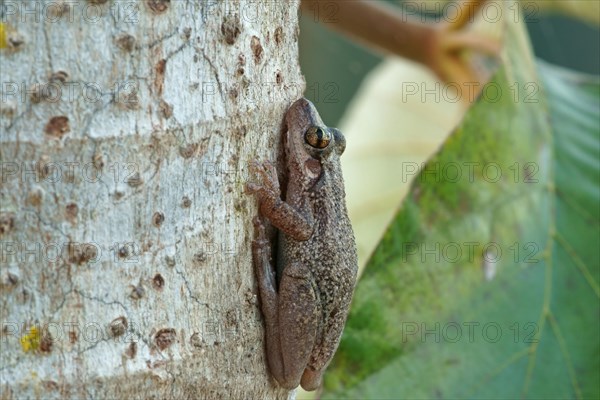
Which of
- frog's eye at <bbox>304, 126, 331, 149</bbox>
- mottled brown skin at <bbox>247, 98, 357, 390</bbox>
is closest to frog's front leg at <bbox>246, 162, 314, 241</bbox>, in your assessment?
mottled brown skin at <bbox>247, 98, 357, 390</bbox>

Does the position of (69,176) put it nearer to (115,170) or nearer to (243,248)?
(115,170)

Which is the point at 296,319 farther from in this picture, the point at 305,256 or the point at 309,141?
the point at 309,141

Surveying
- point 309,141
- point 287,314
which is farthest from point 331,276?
point 309,141

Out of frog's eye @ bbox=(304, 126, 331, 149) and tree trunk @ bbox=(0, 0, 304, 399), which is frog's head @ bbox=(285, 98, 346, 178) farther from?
tree trunk @ bbox=(0, 0, 304, 399)

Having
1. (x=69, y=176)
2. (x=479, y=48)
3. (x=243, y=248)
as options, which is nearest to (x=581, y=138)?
(x=479, y=48)

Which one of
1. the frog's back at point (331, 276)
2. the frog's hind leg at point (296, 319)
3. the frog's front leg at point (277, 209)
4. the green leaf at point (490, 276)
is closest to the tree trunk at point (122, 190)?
the frog's front leg at point (277, 209)

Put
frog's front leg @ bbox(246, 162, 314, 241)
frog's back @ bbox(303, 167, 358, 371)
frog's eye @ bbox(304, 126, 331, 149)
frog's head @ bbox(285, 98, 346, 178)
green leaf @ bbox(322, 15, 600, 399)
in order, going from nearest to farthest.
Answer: frog's front leg @ bbox(246, 162, 314, 241) < frog's head @ bbox(285, 98, 346, 178) < frog's eye @ bbox(304, 126, 331, 149) < frog's back @ bbox(303, 167, 358, 371) < green leaf @ bbox(322, 15, 600, 399)

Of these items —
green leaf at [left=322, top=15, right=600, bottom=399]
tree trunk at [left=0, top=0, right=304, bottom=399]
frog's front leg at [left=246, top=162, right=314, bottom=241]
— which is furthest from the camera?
green leaf at [left=322, top=15, right=600, bottom=399]
